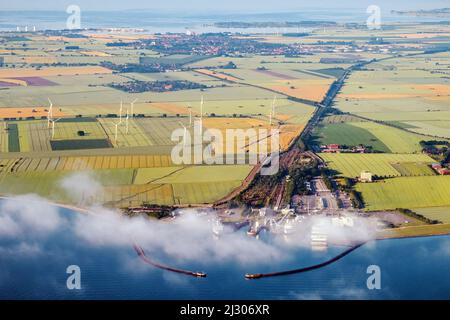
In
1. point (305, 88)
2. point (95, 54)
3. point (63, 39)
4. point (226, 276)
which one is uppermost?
point (63, 39)

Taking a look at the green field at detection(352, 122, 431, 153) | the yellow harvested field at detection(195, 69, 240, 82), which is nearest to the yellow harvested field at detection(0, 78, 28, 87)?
the yellow harvested field at detection(195, 69, 240, 82)

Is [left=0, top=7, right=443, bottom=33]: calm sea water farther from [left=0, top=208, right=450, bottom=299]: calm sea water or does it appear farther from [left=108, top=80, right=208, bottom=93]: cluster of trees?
[left=0, top=208, right=450, bottom=299]: calm sea water

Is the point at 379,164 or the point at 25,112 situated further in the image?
the point at 25,112

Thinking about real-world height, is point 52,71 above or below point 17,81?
above

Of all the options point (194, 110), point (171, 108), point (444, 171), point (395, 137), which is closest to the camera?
point (444, 171)

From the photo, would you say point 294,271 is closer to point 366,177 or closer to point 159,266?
point 159,266

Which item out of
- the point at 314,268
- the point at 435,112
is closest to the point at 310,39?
the point at 435,112

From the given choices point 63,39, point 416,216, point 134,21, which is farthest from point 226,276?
point 134,21
